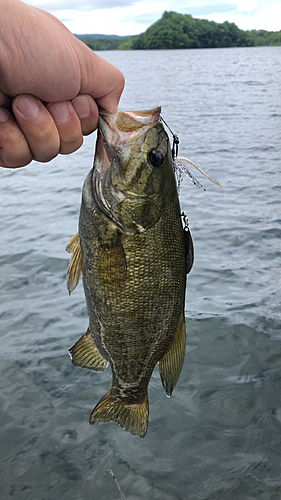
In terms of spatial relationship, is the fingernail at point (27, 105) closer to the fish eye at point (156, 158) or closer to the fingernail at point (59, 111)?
the fingernail at point (59, 111)

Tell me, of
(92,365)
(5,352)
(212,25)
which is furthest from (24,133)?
(212,25)

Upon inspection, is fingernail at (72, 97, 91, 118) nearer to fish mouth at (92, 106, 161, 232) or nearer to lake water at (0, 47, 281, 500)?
fish mouth at (92, 106, 161, 232)

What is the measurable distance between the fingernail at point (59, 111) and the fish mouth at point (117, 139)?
22 cm

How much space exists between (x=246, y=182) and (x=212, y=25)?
4785 inches

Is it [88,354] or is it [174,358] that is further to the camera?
[88,354]

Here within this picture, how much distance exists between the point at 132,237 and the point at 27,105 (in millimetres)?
832

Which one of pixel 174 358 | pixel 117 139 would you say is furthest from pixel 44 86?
pixel 174 358

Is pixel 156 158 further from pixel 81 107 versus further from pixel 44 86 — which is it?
pixel 44 86

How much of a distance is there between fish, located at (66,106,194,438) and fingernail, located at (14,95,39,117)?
33 cm

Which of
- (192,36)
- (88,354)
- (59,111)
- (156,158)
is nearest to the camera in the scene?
(156,158)

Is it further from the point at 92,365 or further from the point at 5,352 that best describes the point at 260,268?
the point at 92,365

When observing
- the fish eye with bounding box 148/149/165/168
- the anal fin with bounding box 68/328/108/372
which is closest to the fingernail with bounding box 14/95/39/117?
the fish eye with bounding box 148/149/165/168

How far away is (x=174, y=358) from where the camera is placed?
255 cm

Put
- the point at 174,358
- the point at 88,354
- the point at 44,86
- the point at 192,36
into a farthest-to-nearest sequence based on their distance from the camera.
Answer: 1. the point at 192,36
2. the point at 88,354
3. the point at 174,358
4. the point at 44,86
